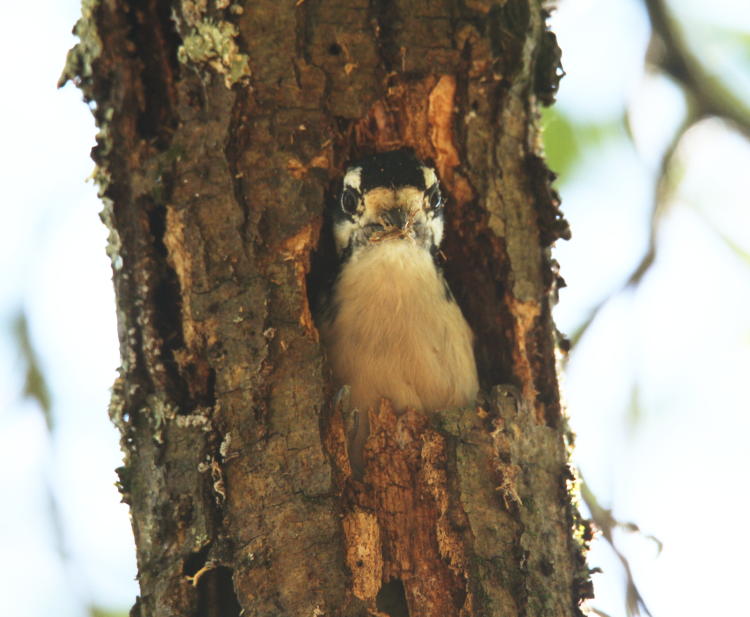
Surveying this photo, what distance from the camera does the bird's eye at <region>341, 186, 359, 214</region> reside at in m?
3.96

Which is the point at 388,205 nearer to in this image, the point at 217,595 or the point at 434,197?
the point at 434,197

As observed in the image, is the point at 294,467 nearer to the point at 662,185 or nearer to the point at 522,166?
the point at 522,166

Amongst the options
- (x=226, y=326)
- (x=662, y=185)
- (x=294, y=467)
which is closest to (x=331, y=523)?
(x=294, y=467)

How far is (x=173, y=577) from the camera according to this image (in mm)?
2752

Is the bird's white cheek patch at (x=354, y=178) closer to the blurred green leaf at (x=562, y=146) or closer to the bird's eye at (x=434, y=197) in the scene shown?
the bird's eye at (x=434, y=197)

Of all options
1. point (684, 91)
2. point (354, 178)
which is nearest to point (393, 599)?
point (354, 178)

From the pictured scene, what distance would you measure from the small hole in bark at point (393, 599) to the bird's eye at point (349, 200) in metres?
1.73

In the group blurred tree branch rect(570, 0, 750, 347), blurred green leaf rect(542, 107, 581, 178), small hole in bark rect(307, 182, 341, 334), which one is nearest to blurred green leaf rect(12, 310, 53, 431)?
small hole in bark rect(307, 182, 341, 334)

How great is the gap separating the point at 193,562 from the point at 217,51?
1.64 m

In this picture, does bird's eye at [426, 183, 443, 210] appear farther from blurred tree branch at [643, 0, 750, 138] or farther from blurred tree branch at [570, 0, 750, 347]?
blurred tree branch at [643, 0, 750, 138]

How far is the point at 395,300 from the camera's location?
13.4 ft

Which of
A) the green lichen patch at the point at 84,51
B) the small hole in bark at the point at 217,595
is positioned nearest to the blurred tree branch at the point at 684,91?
the small hole in bark at the point at 217,595

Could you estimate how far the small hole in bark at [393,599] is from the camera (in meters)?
2.78

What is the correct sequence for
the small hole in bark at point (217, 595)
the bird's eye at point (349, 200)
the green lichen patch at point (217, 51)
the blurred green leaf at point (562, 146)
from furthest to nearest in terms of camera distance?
the blurred green leaf at point (562, 146), the bird's eye at point (349, 200), the green lichen patch at point (217, 51), the small hole in bark at point (217, 595)
